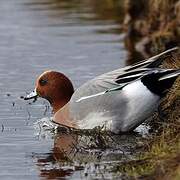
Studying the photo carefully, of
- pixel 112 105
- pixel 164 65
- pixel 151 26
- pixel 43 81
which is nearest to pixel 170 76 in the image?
pixel 112 105

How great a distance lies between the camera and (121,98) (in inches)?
343

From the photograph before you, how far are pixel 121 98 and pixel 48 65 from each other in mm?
4998

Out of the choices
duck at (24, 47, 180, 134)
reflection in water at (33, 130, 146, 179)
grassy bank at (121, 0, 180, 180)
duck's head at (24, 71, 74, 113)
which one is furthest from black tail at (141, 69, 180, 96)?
duck's head at (24, 71, 74, 113)

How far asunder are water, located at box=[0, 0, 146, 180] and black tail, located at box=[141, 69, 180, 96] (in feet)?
1.77

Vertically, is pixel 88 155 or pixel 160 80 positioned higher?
pixel 160 80

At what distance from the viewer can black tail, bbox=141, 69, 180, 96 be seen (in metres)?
8.33

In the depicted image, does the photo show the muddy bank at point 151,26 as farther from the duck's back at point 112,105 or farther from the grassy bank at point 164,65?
the duck's back at point 112,105

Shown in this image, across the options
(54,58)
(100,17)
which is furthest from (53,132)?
(100,17)

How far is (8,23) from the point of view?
18188 mm

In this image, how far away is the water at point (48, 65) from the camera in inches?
301

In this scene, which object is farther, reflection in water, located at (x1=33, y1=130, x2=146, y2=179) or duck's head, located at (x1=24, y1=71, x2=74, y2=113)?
duck's head, located at (x1=24, y1=71, x2=74, y2=113)

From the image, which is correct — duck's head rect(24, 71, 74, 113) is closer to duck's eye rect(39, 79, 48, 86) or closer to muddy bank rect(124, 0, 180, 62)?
duck's eye rect(39, 79, 48, 86)

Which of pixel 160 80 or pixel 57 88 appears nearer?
Answer: pixel 160 80

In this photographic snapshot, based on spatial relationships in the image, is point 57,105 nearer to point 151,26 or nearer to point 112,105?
point 112,105
